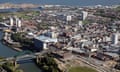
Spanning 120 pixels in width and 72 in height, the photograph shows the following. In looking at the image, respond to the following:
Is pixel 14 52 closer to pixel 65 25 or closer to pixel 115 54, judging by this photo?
pixel 115 54

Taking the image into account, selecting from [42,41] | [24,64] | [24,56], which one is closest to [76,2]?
[42,41]

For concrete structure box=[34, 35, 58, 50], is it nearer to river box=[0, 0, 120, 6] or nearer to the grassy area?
the grassy area

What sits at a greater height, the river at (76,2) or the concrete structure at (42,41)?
the river at (76,2)

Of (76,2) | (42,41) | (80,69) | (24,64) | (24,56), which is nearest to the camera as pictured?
(80,69)

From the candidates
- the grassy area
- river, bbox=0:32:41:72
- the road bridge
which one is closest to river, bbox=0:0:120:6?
river, bbox=0:32:41:72

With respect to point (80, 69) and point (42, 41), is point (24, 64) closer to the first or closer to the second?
point (80, 69)

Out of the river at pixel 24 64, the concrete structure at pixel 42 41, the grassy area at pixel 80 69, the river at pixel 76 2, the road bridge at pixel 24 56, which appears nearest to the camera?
the grassy area at pixel 80 69

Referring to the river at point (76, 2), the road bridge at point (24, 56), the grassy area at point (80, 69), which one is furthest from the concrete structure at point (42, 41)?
the river at point (76, 2)

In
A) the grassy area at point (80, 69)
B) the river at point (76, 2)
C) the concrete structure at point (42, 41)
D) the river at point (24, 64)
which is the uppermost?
the river at point (76, 2)

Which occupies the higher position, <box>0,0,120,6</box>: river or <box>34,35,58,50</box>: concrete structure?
<box>0,0,120,6</box>: river

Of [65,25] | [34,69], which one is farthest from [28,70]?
[65,25]

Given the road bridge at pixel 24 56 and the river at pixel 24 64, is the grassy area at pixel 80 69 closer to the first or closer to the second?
the river at pixel 24 64
